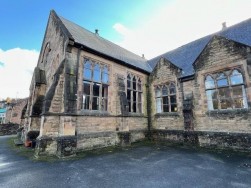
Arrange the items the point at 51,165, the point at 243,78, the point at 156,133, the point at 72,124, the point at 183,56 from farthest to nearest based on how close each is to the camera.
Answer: the point at 183,56, the point at 156,133, the point at 243,78, the point at 72,124, the point at 51,165

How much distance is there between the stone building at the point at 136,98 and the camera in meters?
7.76

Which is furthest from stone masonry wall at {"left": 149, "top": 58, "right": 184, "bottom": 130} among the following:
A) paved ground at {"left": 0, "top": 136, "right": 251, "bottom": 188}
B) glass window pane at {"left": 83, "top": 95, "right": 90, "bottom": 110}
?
glass window pane at {"left": 83, "top": 95, "right": 90, "bottom": 110}

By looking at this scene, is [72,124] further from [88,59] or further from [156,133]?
[156,133]

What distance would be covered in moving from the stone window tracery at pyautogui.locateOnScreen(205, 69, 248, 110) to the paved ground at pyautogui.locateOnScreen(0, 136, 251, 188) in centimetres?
327

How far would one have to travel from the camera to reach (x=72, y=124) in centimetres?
761

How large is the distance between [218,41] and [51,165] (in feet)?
37.6

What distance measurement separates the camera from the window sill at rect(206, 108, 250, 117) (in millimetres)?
8031

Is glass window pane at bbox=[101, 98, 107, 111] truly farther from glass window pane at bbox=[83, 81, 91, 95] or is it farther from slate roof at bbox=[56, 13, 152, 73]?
slate roof at bbox=[56, 13, 152, 73]

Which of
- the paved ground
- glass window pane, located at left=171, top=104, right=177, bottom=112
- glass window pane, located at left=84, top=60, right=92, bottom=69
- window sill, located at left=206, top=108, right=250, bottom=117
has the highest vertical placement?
glass window pane, located at left=84, top=60, right=92, bottom=69

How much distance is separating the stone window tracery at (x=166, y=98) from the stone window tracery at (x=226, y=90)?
251 centimetres

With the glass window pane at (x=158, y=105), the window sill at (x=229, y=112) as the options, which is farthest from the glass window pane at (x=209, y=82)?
the glass window pane at (x=158, y=105)

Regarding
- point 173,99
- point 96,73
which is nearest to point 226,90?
point 173,99

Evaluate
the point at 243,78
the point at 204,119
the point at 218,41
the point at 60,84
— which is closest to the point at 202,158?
the point at 204,119

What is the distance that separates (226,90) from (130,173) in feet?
25.5
